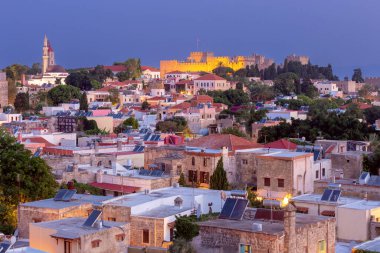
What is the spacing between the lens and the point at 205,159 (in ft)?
71.8

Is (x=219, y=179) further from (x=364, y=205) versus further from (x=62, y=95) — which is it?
(x=62, y=95)

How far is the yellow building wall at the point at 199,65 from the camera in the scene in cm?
10819

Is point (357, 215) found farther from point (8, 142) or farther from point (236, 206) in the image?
point (8, 142)

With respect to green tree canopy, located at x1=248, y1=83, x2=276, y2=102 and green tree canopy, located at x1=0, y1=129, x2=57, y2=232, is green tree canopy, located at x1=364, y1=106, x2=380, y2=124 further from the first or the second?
green tree canopy, located at x1=0, y1=129, x2=57, y2=232

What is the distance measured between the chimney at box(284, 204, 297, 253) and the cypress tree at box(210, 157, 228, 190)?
897 centimetres

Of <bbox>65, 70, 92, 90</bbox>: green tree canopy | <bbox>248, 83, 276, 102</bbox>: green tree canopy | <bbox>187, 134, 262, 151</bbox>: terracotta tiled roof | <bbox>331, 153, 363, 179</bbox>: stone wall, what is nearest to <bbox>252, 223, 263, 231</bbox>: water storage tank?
<bbox>331, 153, 363, 179</bbox>: stone wall

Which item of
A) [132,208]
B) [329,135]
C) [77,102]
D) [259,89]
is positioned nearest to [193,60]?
[259,89]

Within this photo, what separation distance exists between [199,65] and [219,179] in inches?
3495

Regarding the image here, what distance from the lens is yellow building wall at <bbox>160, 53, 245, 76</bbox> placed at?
108 m

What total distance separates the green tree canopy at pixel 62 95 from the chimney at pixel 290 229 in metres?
53.8

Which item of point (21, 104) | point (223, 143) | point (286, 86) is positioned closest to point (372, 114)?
point (286, 86)

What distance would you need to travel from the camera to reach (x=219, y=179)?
2052 cm

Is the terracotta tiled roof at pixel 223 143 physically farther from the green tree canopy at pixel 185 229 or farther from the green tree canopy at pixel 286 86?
the green tree canopy at pixel 286 86

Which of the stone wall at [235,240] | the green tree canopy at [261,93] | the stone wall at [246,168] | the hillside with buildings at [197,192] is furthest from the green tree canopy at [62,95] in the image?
the stone wall at [235,240]
